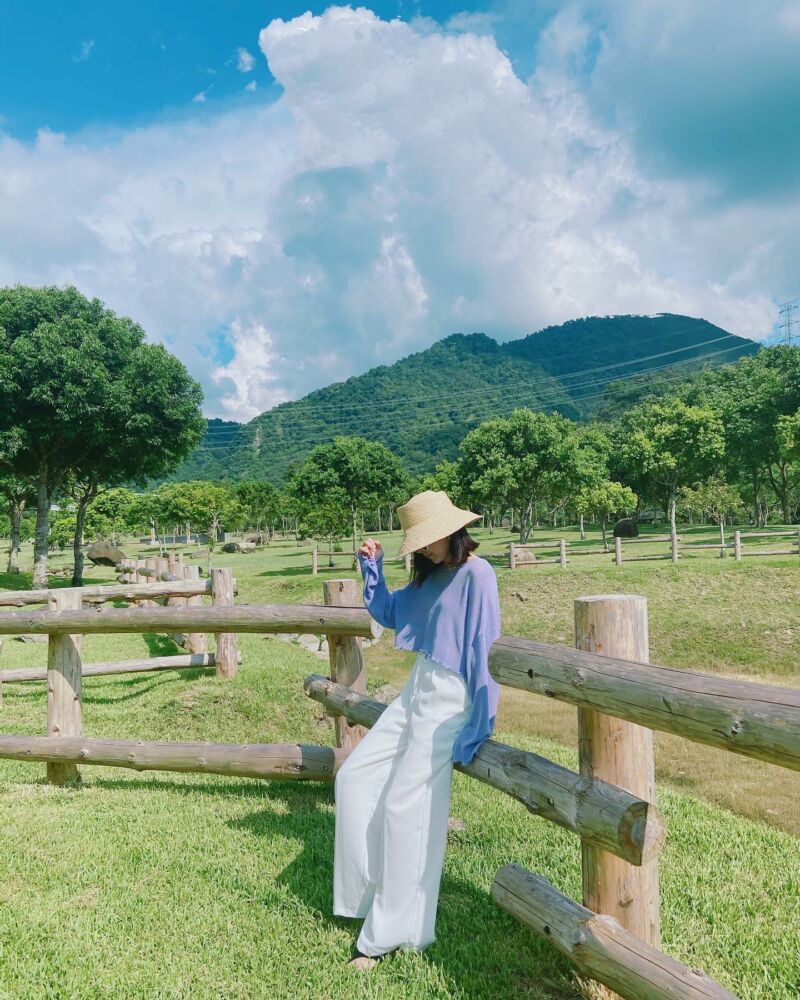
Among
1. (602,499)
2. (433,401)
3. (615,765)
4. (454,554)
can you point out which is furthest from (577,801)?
(433,401)

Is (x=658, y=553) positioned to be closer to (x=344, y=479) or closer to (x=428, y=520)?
(x=344, y=479)

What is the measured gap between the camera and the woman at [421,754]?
10.5ft

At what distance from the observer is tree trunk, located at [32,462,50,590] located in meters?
22.7

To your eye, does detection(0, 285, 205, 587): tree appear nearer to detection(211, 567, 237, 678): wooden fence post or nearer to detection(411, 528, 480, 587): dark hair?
detection(211, 567, 237, 678): wooden fence post

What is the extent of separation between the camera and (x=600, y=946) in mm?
2639

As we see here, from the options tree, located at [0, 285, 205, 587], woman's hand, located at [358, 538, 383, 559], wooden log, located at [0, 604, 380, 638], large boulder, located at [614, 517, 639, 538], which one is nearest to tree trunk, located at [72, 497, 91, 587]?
tree, located at [0, 285, 205, 587]

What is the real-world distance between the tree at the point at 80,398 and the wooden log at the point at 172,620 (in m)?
18.7

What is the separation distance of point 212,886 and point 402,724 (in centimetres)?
156

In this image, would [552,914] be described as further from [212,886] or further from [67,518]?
[67,518]

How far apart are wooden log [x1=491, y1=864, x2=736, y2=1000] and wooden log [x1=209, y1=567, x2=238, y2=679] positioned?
6.55 metres

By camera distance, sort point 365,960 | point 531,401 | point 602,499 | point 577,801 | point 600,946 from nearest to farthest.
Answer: point 600,946 → point 577,801 → point 365,960 → point 602,499 → point 531,401

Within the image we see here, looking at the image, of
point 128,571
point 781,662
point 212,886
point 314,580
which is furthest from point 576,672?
point 314,580

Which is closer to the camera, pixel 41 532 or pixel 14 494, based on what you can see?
pixel 41 532

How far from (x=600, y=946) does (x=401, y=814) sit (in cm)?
97
